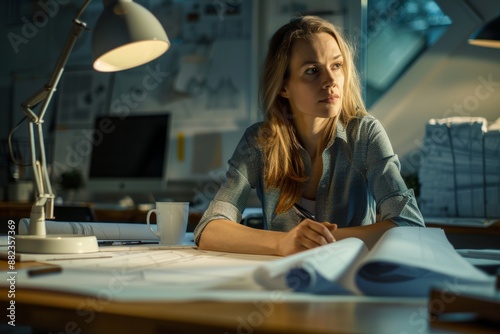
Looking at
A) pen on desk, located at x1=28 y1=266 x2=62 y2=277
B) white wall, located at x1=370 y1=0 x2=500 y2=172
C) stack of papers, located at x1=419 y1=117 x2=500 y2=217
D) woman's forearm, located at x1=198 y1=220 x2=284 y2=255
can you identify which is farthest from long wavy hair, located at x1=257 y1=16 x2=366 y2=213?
white wall, located at x1=370 y1=0 x2=500 y2=172

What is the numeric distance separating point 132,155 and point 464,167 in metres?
1.84

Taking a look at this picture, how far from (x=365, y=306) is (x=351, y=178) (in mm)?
1077

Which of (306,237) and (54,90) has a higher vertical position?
(54,90)

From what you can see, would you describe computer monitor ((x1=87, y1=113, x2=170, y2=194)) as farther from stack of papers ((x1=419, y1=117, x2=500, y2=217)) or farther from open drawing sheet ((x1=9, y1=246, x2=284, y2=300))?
open drawing sheet ((x1=9, y1=246, x2=284, y2=300))

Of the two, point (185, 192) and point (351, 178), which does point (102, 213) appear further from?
point (351, 178)

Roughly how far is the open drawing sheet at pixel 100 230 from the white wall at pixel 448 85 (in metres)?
2.22

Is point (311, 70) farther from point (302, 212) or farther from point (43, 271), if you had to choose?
point (43, 271)

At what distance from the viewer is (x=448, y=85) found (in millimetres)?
3414

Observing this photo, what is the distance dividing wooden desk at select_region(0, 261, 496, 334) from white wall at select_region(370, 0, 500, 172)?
282cm

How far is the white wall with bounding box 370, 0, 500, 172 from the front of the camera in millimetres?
3301

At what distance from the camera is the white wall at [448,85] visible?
3301mm

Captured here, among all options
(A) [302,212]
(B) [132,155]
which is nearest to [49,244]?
(A) [302,212]

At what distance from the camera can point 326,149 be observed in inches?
69.9

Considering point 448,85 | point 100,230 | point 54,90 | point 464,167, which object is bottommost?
point 100,230
